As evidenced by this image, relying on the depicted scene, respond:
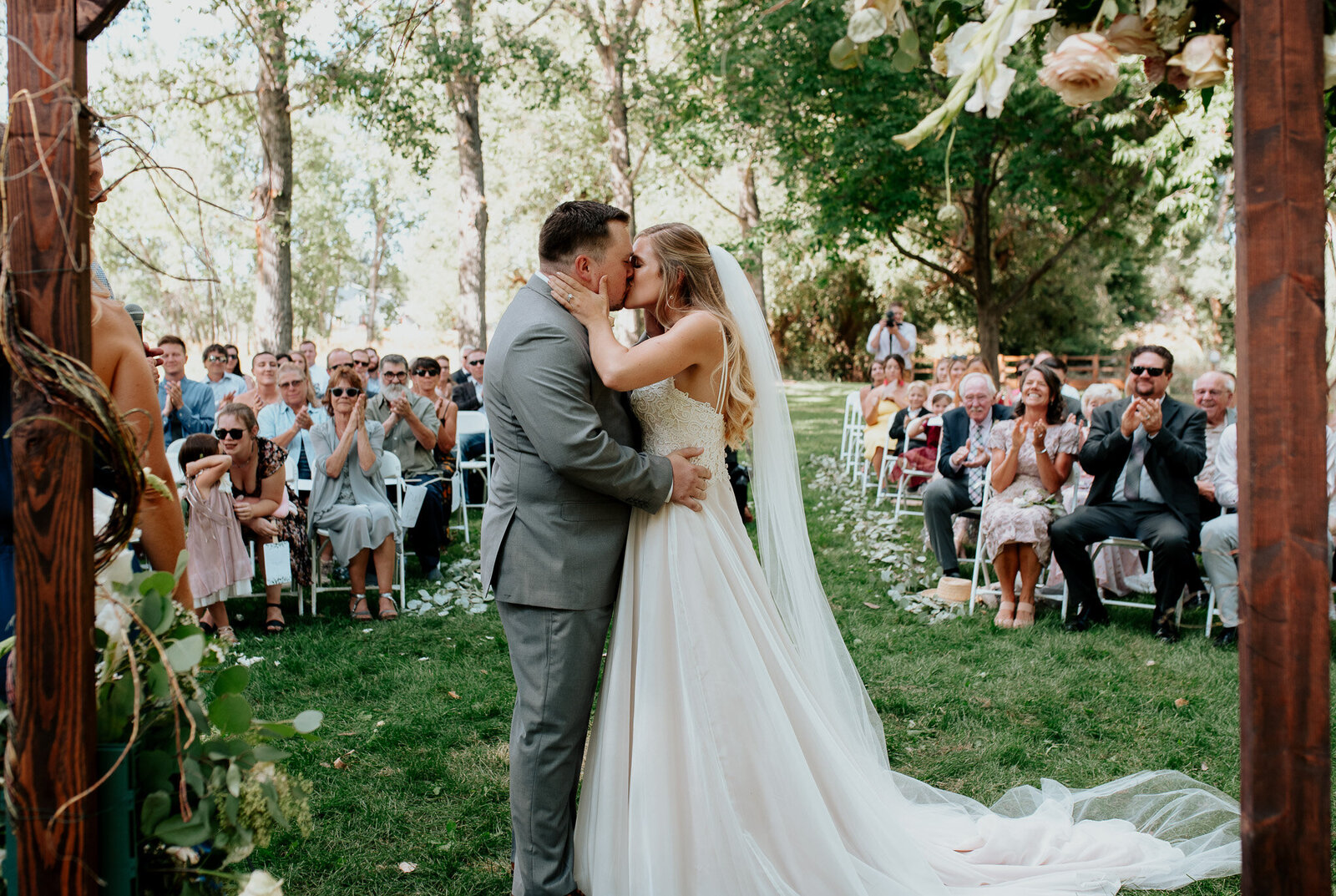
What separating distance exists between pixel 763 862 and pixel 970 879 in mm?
764

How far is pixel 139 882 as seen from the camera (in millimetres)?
1731

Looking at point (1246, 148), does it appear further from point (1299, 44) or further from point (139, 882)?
point (139, 882)

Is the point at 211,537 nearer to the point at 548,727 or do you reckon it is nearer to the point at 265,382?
the point at 265,382

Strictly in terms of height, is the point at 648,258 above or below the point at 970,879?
above

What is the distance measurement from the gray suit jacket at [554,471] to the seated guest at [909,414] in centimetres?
780

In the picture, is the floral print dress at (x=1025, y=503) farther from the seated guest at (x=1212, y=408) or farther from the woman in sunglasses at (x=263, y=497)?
the woman in sunglasses at (x=263, y=497)

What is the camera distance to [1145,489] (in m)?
6.42

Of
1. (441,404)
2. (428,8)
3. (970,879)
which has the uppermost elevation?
(428,8)

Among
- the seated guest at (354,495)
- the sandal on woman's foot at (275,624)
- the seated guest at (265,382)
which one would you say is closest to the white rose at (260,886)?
the sandal on woman's foot at (275,624)

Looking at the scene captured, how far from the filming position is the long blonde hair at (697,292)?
321cm

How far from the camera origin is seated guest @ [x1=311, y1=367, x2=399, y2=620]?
6793 mm

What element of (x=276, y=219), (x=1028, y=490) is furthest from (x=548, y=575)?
(x=276, y=219)

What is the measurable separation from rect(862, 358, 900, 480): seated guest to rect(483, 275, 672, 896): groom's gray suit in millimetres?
8247

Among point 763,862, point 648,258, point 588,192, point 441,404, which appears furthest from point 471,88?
point 763,862
